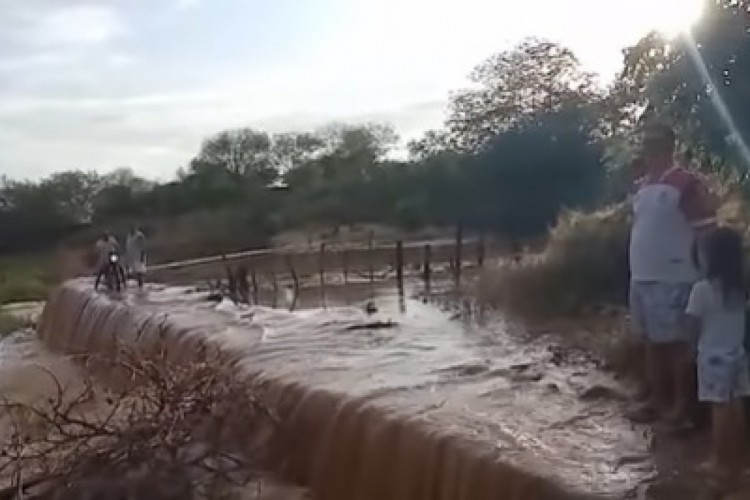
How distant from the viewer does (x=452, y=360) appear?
1078cm

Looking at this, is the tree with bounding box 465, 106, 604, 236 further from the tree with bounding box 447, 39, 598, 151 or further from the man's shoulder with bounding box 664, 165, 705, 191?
the man's shoulder with bounding box 664, 165, 705, 191

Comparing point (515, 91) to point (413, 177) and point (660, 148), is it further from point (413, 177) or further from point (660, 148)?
point (660, 148)

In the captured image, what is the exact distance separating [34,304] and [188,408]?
95.2 feet

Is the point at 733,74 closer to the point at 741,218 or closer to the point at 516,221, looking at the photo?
the point at 741,218

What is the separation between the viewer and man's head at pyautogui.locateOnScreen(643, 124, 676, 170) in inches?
277

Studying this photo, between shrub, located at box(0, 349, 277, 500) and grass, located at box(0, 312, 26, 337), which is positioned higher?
shrub, located at box(0, 349, 277, 500)

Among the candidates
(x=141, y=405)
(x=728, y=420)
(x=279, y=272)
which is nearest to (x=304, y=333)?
(x=141, y=405)

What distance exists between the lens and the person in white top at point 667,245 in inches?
275

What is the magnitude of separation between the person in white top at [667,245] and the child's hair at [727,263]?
54cm

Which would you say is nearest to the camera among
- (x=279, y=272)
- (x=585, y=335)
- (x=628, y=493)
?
(x=628, y=493)

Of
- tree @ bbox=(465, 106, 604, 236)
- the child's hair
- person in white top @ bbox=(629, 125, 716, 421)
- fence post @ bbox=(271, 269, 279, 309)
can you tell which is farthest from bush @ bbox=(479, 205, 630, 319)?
tree @ bbox=(465, 106, 604, 236)

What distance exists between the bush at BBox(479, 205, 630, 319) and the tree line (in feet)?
3.14

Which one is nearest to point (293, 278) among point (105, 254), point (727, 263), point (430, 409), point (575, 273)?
point (105, 254)

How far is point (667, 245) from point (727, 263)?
0.88m
